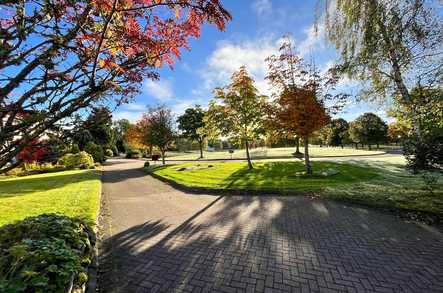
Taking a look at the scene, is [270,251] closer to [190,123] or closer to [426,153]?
[426,153]

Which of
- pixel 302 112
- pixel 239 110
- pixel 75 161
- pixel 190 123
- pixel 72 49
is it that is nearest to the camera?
pixel 72 49

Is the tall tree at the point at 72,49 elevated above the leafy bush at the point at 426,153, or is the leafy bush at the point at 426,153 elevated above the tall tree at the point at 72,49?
the tall tree at the point at 72,49

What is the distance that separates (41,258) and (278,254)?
12.7 ft

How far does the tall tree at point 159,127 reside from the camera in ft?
79.9

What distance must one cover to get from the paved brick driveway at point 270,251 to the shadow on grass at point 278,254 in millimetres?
17

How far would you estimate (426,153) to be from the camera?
633 centimetres

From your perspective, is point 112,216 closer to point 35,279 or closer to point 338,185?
point 35,279

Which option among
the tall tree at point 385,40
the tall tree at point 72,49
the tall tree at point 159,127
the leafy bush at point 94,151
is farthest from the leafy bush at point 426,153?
the leafy bush at point 94,151

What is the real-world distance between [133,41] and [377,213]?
7.78 m

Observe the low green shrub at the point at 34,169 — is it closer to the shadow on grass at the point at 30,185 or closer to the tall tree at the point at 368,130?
the shadow on grass at the point at 30,185

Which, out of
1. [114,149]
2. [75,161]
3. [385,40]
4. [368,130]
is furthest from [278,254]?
[114,149]

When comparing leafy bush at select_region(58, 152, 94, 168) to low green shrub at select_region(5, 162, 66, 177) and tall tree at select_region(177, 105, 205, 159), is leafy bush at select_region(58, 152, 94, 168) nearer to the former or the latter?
low green shrub at select_region(5, 162, 66, 177)

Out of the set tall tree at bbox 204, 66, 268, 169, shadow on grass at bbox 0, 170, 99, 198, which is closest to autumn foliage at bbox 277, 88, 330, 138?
tall tree at bbox 204, 66, 268, 169

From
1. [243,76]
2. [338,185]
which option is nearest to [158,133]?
[243,76]
